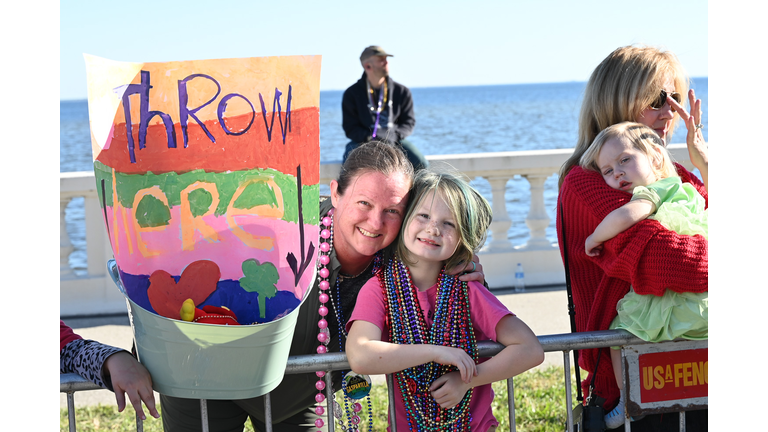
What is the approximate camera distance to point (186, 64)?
1.74 m

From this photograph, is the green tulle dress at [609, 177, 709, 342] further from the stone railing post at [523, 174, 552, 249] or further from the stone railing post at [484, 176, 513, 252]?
the stone railing post at [523, 174, 552, 249]

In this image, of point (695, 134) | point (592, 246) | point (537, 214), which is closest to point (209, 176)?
point (592, 246)

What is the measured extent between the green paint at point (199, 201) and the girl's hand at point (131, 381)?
447 mm

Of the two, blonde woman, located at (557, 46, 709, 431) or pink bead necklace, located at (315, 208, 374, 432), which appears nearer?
blonde woman, located at (557, 46, 709, 431)

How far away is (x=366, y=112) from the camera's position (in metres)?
6.43

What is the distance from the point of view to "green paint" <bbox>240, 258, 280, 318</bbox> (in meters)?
1.92

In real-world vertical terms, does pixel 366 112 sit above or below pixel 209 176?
above

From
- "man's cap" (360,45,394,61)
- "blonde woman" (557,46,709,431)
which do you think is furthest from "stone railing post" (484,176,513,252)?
"blonde woman" (557,46,709,431)

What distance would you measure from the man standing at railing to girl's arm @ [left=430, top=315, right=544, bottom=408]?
14.5 ft

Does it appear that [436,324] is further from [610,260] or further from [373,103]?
[373,103]

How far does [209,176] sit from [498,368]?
1.03m

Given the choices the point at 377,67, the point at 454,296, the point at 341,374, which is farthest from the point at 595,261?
the point at 377,67

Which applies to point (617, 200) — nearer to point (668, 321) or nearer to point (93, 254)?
point (668, 321)

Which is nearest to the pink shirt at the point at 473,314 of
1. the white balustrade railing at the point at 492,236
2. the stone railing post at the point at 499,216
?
the white balustrade railing at the point at 492,236
